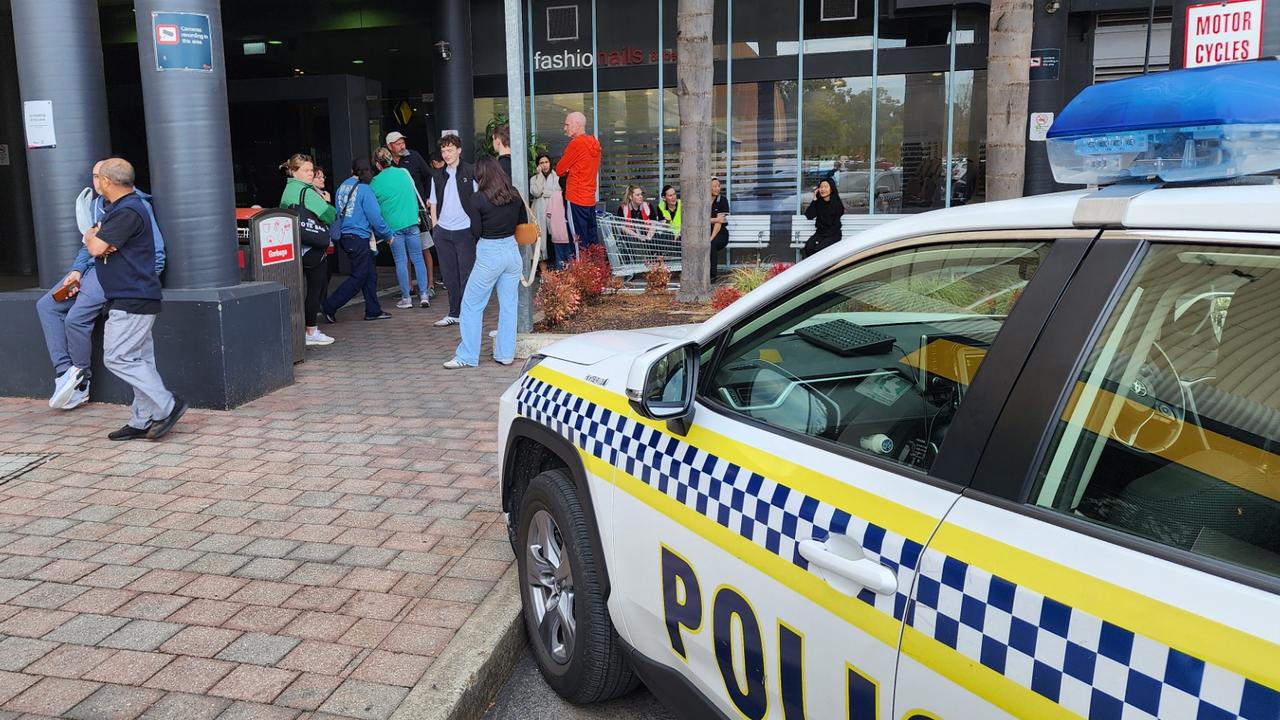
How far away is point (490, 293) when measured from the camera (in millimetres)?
8586

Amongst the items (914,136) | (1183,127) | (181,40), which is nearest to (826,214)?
(914,136)

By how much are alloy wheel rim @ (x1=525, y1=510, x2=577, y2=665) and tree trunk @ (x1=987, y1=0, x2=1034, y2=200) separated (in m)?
6.64

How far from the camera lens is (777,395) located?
272 cm

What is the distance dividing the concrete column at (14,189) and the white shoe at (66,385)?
12043mm

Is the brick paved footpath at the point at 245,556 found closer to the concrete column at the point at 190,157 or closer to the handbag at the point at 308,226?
the concrete column at the point at 190,157

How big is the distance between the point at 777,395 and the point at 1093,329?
3.34 feet

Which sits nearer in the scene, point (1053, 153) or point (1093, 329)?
point (1093, 329)

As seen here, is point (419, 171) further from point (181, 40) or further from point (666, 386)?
point (666, 386)

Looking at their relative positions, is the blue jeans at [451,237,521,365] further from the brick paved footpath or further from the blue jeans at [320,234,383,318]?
the blue jeans at [320,234,383,318]

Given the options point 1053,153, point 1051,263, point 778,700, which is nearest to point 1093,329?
point 1051,263

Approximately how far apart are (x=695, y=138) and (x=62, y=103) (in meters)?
5.72

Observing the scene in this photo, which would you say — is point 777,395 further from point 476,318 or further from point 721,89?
point 721,89

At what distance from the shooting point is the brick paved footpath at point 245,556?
343 cm

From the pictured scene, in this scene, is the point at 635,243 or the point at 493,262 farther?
the point at 635,243
